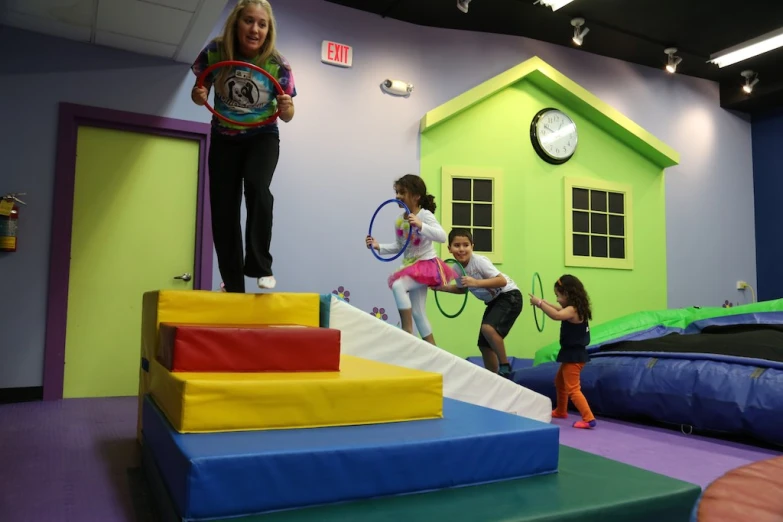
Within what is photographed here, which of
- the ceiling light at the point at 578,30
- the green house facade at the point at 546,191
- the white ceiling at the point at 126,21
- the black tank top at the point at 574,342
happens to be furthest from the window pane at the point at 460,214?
Result: the white ceiling at the point at 126,21

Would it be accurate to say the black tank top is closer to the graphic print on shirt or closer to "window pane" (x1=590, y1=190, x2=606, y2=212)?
the graphic print on shirt

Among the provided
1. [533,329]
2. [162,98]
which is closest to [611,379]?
[533,329]

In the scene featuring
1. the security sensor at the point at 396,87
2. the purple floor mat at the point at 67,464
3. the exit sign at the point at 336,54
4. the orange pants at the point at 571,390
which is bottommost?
the purple floor mat at the point at 67,464

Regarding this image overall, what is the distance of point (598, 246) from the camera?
21.2 feet

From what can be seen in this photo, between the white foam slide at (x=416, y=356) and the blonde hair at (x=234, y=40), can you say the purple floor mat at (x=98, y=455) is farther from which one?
the blonde hair at (x=234, y=40)

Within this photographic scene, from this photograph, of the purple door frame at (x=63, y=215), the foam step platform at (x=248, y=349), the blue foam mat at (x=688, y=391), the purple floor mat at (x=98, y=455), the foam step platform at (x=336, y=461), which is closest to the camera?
the foam step platform at (x=336, y=461)

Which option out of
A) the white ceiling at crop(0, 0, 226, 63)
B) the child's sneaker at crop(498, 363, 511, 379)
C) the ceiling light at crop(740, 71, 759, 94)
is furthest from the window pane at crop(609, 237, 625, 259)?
the white ceiling at crop(0, 0, 226, 63)

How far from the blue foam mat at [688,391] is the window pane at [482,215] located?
6.44ft

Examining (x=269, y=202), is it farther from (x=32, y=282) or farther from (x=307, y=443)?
(x=32, y=282)

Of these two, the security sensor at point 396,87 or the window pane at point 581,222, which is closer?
the security sensor at point 396,87

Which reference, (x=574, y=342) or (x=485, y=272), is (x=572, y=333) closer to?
(x=574, y=342)

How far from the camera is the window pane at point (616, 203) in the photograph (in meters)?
6.60

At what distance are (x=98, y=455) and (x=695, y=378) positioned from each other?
312 cm

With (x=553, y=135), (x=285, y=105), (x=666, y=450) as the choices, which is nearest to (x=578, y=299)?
(x=666, y=450)
